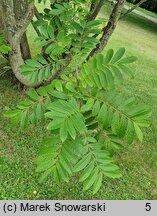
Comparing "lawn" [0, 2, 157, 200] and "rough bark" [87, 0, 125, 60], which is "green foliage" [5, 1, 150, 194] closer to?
"lawn" [0, 2, 157, 200]

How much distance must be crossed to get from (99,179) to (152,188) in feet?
6.72

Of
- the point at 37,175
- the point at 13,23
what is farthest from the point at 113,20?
the point at 37,175

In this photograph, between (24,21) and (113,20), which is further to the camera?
(113,20)

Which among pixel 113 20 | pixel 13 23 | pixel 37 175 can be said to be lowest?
pixel 37 175

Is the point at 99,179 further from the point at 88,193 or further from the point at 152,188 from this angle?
the point at 152,188

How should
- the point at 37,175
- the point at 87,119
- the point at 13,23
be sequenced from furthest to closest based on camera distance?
the point at 13,23 < the point at 37,175 < the point at 87,119

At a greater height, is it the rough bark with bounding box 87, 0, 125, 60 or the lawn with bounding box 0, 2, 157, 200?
the rough bark with bounding box 87, 0, 125, 60

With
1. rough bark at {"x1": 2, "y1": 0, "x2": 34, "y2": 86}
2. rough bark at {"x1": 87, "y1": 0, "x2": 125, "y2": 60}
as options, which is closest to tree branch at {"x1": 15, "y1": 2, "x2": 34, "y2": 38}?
rough bark at {"x1": 2, "y1": 0, "x2": 34, "y2": 86}

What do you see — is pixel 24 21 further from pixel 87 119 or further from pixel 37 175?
pixel 87 119

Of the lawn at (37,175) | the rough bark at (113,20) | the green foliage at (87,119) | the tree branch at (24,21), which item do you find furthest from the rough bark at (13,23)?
the green foliage at (87,119)

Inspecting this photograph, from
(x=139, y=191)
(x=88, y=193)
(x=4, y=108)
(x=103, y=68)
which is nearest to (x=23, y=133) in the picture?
(x=4, y=108)

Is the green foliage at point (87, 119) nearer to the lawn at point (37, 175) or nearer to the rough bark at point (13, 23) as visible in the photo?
the lawn at point (37, 175)

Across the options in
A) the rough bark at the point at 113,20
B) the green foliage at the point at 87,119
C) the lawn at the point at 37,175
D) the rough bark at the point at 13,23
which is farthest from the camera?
the rough bark at the point at 113,20

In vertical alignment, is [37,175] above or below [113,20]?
below
